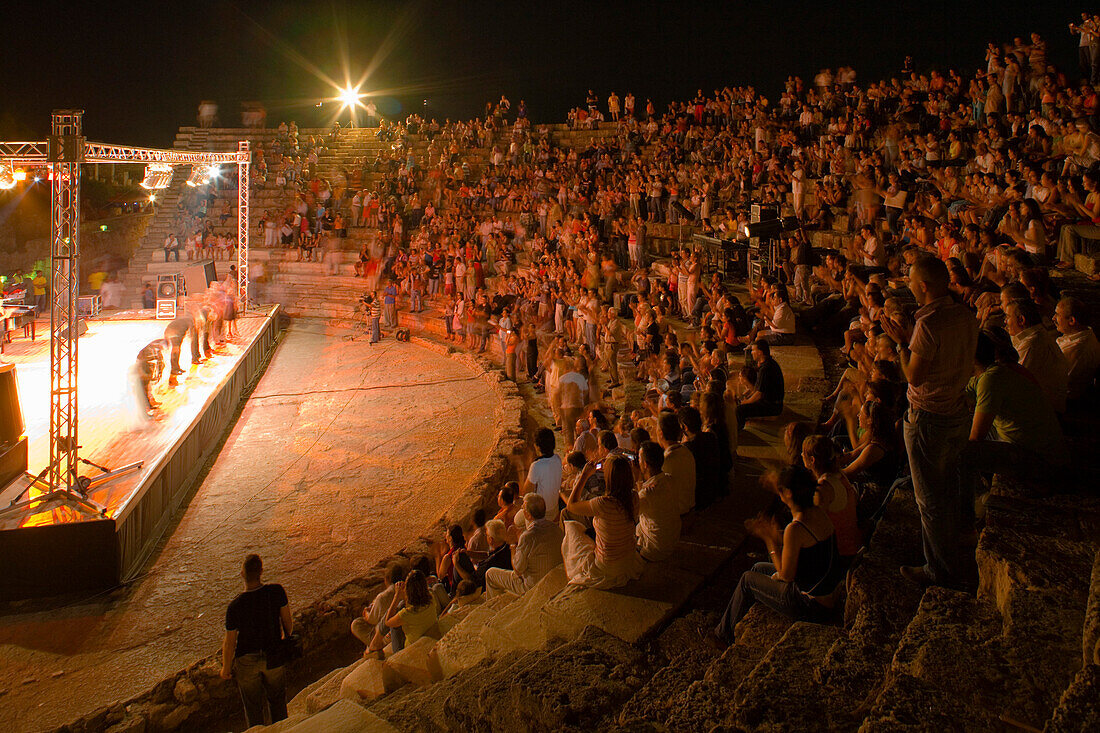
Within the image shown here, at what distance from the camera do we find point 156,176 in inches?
635

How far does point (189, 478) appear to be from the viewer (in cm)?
912

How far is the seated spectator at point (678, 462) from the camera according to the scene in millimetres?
4586

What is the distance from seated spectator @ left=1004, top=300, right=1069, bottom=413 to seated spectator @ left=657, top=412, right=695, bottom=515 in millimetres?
2043

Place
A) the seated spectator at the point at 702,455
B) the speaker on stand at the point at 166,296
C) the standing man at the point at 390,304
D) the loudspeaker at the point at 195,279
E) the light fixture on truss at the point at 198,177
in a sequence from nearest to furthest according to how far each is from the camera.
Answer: the seated spectator at the point at 702,455 → the light fixture on truss at the point at 198,177 → the speaker on stand at the point at 166,296 → the standing man at the point at 390,304 → the loudspeaker at the point at 195,279

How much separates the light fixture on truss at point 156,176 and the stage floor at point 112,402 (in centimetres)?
311

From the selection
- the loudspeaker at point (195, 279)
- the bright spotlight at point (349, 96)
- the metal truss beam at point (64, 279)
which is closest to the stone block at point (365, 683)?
the metal truss beam at point (64, 279)

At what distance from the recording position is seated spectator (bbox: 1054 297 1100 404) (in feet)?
15.4

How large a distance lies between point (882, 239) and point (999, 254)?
11.9 feet

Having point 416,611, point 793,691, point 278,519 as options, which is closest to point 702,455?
point 416,611

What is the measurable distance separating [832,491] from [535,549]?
80.5 inches

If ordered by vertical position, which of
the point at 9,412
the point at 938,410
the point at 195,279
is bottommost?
the point at 9,412

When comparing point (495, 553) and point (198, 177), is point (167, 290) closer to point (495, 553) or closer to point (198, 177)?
point (198, 177)

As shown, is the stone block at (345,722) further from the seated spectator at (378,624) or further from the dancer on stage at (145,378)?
the dancer on stage at (145,378)

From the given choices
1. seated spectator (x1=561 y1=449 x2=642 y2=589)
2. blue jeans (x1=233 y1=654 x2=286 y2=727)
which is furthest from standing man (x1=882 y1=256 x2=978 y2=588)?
blue jeans (x1=233 y1=654 x2=286 y2=727)
